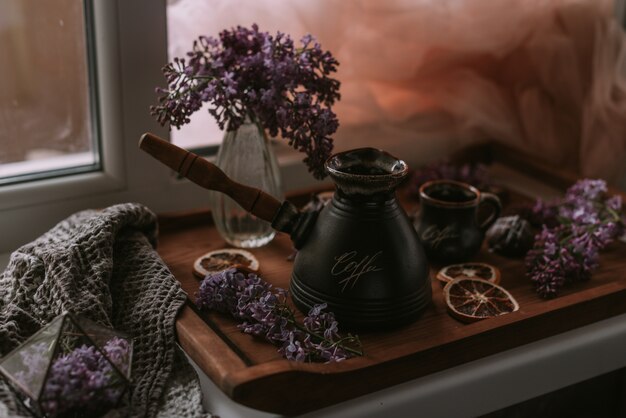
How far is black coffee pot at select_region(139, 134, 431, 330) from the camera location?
2.97 ft

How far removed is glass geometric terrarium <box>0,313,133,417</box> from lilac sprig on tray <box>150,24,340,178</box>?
0.98 ft

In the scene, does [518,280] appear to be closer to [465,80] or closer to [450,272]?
[450,272]

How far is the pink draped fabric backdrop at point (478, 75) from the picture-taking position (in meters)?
1.31

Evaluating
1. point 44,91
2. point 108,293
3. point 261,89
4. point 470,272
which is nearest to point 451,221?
point 470,272

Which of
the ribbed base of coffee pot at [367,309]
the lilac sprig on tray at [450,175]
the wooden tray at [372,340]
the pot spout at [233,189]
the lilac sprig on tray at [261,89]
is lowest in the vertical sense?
the wooden tray at [372,340]

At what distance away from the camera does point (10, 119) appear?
1.14 m

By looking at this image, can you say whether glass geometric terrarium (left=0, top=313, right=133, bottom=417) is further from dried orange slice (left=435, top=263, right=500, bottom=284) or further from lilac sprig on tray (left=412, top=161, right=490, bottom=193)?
lilac sprig on tray (left=412, top=161, right=490, bottom=193)

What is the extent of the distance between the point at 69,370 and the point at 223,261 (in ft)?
1.08

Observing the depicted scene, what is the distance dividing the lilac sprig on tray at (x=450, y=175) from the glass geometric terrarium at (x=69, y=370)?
0.64m

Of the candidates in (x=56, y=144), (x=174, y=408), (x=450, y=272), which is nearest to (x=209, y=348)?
(x=174, y=408)

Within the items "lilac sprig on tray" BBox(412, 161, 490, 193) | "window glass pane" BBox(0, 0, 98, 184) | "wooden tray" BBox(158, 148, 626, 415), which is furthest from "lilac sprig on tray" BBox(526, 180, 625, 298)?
"window glass pane" BBox(0, 0, 98, 184)

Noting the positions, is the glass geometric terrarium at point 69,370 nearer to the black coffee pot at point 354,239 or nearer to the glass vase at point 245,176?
the black coffee pot at point 354,239

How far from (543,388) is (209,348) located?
38 centimetres

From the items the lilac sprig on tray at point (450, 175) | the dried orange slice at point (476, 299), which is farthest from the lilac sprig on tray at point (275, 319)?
the lilac sprig on tray at point (450, 175)
